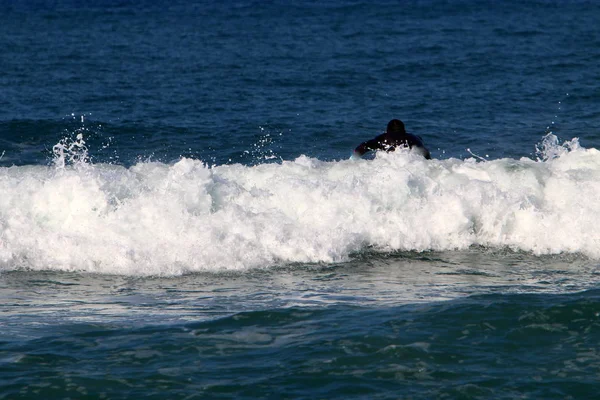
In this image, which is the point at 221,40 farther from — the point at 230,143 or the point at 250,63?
the point at 230,143

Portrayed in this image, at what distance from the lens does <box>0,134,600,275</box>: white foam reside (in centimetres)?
1205

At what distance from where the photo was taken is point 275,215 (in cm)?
1279

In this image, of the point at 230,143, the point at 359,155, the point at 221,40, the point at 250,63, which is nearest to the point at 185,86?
the point at 250,63

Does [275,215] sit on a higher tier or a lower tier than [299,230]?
higher

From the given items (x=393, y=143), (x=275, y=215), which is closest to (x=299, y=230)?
(x=275, y=215)

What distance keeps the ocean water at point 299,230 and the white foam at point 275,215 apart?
31 millimetres

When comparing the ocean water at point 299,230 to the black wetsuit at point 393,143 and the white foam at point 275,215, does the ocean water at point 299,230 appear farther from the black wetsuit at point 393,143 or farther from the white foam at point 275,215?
the black wetsuit at point 393,143

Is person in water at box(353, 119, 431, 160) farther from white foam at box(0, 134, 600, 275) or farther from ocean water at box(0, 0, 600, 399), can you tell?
white foam at box(0, 134, 600, 275)

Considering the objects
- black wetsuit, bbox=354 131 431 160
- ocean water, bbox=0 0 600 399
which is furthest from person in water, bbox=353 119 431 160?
ocean water, bbox=0 0 600 399

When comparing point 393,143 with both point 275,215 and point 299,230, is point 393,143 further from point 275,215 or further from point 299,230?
point 299,230

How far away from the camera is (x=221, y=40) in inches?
1201

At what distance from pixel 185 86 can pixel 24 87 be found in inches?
152

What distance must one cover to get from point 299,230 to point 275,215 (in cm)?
46

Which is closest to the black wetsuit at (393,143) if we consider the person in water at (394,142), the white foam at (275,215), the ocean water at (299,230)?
the person in water at (394,142)
